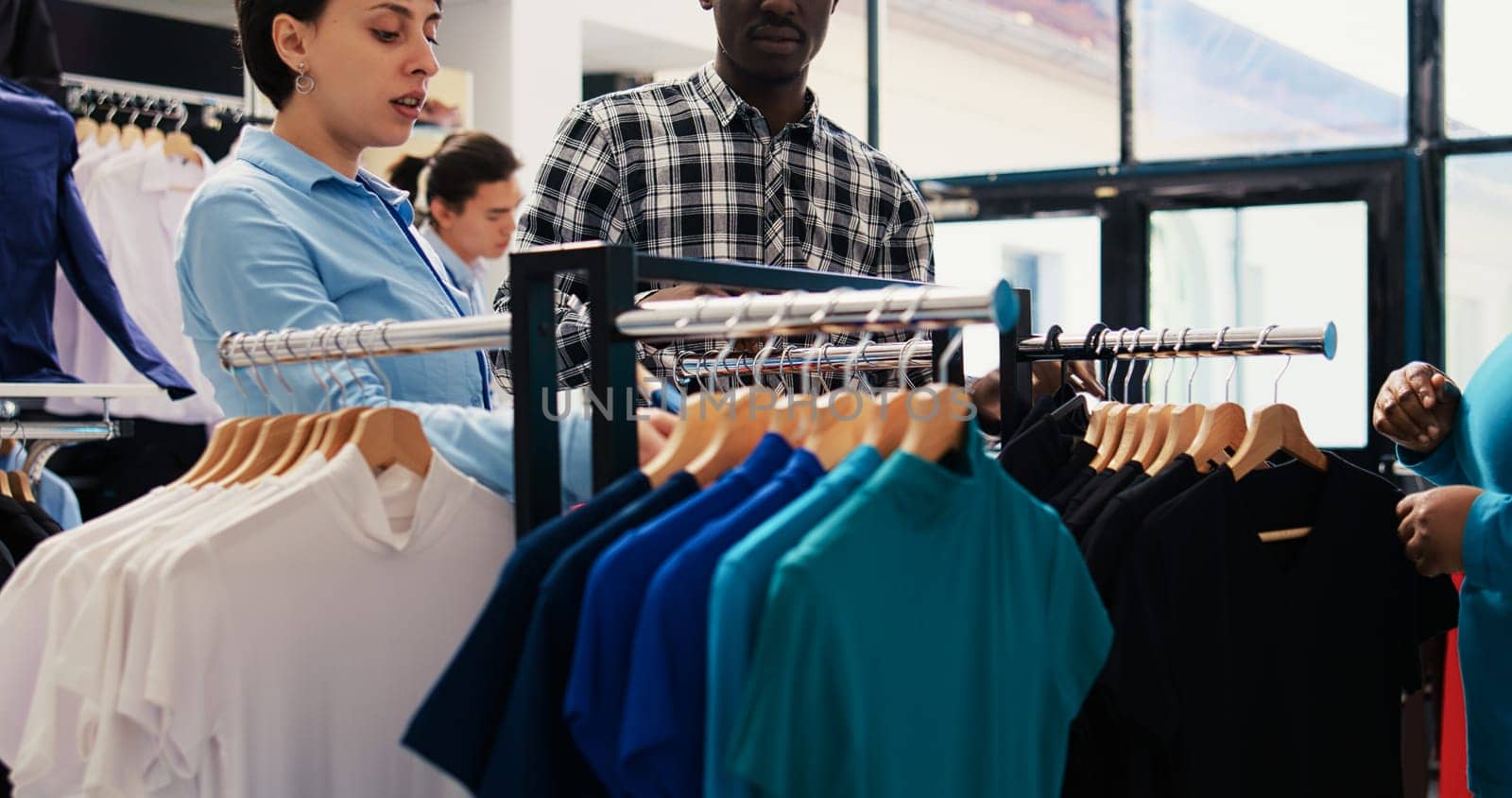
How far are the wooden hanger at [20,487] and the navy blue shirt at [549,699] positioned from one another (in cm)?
181

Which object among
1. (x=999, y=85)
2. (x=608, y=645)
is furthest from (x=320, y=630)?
(x=999, y=85)

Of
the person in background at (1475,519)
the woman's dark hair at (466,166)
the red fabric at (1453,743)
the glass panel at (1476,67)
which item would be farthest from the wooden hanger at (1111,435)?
the glass panel at (1476,67)

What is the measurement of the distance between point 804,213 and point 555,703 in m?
1.40

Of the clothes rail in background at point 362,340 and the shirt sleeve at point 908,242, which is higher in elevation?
the shirt sleeve at point 908,242

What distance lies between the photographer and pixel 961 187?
596cm

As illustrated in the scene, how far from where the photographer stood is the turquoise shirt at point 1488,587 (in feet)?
6.06

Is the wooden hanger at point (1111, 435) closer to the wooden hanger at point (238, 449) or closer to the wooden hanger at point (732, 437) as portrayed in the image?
the wooden hanger at point (732, 437)

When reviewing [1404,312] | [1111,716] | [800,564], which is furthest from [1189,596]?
[1404,312]

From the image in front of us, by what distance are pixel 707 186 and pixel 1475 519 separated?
1230mm

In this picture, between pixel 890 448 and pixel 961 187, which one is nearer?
pixel 890 448

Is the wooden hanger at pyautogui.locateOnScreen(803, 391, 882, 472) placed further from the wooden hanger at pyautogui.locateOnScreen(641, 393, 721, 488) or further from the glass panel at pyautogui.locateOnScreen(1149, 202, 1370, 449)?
the glass panel at pyautogui.locateOnScreen(1149, 202, 1370, 449)

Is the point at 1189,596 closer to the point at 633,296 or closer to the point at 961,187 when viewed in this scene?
the point at 633,296

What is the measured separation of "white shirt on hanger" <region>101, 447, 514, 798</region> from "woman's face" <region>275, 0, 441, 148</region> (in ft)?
1.97

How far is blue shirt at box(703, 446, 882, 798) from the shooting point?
1115 mm
